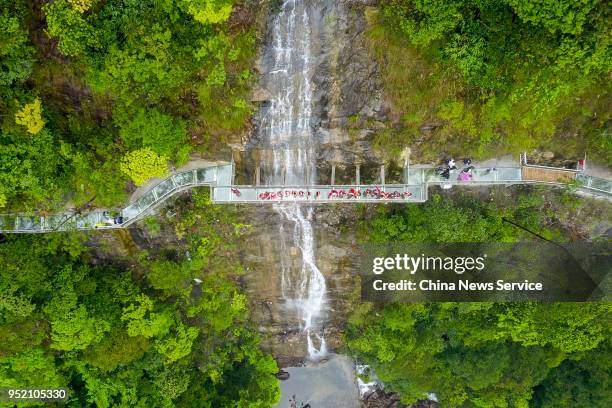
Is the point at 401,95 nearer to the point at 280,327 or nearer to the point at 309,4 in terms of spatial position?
the point at 309,4

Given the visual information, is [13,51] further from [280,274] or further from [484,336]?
[484,336]

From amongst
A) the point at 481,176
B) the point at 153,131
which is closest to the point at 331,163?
→ the point at 481,176

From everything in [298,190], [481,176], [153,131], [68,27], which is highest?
[68,27]

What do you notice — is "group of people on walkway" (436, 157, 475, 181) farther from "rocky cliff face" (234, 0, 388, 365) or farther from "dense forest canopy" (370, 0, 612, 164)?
"rocky cliff face" (234, 0, 388, 365)

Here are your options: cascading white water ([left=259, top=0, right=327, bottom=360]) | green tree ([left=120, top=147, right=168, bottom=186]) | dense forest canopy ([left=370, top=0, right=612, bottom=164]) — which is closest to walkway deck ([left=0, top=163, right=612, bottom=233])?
dense forest canopy ([left=370, top=0, right=612, bottom=164])

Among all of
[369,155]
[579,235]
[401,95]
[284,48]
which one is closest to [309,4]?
[284,48]

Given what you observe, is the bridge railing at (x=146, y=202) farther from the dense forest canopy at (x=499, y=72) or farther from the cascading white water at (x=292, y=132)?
the dense forest canopy at (x=499, y=72)
